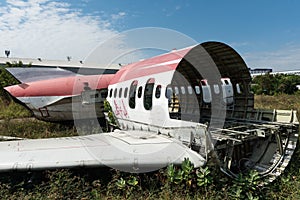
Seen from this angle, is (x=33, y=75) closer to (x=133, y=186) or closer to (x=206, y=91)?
(x=206, y=91)

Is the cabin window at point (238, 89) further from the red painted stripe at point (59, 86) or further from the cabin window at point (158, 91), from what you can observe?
the red painted stripe at point (59, 86)

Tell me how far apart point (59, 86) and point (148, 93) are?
250 inches

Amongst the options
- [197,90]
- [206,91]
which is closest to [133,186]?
[206,91]

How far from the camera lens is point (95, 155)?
4.68 metres

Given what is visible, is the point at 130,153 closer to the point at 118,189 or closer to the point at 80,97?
the point at 118,189

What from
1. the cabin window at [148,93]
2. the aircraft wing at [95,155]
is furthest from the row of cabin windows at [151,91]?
the aircraft wing at [95,155]

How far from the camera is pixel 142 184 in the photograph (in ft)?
16.4

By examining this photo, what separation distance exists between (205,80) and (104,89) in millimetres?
5591

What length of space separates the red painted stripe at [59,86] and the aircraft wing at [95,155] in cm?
642

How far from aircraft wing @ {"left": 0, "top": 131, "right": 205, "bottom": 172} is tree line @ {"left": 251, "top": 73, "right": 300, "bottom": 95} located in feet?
93.0

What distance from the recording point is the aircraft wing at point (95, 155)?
434 centimetres

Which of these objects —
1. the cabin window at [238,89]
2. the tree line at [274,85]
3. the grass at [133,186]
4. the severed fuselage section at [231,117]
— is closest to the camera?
the grass at [133,186]

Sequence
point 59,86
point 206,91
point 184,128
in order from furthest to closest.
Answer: point 59,86
point 206,91
point 184,128

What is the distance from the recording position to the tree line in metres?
31.0
